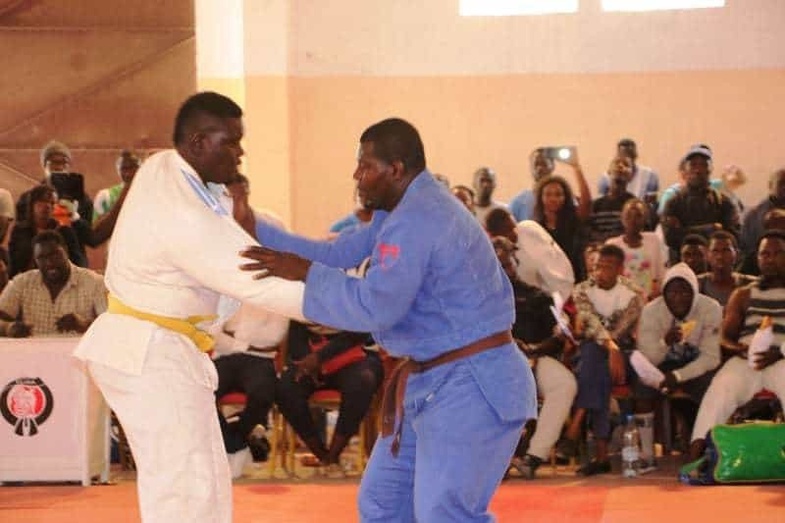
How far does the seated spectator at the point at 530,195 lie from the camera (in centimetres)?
1146

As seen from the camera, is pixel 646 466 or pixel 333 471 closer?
pixel 646 466

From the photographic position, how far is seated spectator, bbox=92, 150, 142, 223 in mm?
10625

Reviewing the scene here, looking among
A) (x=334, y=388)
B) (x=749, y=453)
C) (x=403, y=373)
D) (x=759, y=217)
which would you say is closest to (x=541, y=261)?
(x=334, y=388)

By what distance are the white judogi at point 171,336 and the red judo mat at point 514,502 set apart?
324 centimetres

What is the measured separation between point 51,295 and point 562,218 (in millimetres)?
3568

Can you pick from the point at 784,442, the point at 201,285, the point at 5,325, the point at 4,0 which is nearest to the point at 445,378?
the point at 201,285

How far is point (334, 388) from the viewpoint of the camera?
9.13 metres

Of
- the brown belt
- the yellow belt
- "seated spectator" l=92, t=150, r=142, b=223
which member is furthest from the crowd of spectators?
the yellow belt

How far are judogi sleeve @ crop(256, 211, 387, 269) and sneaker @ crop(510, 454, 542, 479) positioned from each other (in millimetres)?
3887

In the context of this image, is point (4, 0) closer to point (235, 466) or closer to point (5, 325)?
point (5, 325)

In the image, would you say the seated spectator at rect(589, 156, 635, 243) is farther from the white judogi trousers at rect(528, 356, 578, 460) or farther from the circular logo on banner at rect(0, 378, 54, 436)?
the circular logo on banner at rect(0, 378, 54, 436)

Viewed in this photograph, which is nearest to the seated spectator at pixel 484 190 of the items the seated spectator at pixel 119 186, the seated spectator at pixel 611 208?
the seated spectator at pixel 611 208

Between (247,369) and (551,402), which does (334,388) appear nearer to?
(247,369)

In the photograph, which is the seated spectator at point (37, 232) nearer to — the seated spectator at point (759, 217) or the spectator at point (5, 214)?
the spectator at point (5, 214)
